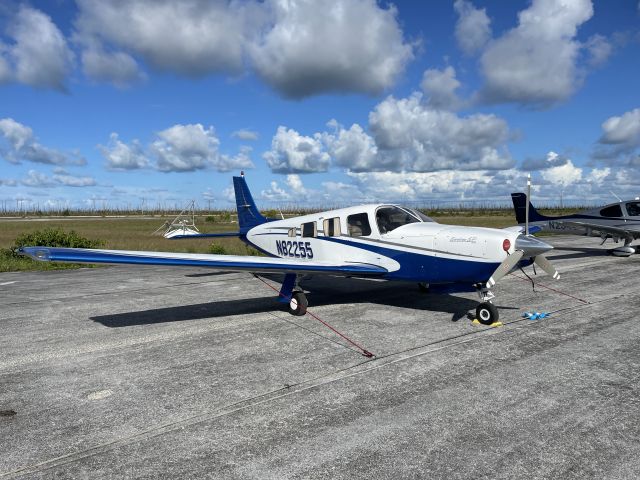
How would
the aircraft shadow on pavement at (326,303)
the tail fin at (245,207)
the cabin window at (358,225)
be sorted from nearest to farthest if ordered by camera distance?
the aircraft shadow on pavement at (326,303) < the cabin window at (358,225) < the tail fin at (245,207)

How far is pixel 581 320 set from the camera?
8.77m

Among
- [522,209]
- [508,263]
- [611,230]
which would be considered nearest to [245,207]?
[508,263]

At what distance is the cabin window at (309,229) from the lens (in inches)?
426

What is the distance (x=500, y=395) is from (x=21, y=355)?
6.74 m

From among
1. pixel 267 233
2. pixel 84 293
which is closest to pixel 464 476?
pixel 267 233

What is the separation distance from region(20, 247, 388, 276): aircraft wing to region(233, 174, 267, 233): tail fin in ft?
18.4

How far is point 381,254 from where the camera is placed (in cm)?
946

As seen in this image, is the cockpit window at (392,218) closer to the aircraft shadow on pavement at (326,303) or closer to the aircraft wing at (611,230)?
the aircraft shadow on pavement at (326,303)

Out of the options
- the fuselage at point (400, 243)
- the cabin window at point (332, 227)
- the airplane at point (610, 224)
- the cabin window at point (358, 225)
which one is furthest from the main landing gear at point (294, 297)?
the airplane at point (610, 224)

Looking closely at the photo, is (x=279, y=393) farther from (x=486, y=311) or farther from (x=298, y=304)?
(x=486, y=311)

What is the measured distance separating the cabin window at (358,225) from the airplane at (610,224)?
463 inches

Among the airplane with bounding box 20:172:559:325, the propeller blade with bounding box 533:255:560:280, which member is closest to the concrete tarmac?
the airplane with bounding box 20:172:559:325

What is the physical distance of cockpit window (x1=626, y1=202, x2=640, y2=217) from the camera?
2006 cm

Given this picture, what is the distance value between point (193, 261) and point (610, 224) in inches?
778
